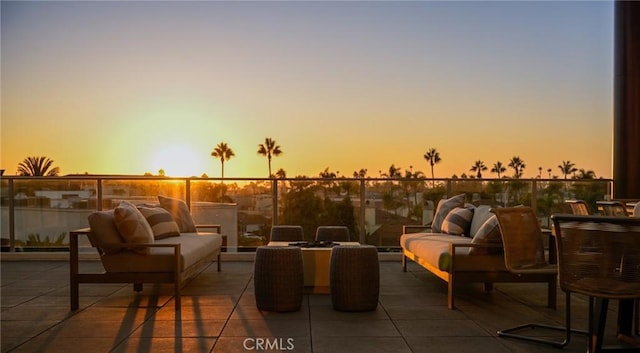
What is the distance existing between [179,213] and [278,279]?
7.90 ft

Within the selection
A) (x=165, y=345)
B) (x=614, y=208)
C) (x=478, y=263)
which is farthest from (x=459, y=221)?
(x=165, y=345)

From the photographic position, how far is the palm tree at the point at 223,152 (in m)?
32.3

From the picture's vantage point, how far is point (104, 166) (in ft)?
34.3

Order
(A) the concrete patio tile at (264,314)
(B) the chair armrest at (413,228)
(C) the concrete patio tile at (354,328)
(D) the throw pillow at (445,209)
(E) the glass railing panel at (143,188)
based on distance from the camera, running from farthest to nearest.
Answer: (E) the glass railing panel at (143,188), (B) the chair armrest at (413,228), (D) the throw pillow at (445,209), (A) the concrete patio tile at (264,314), (C) the concrete patio tile at (354,328)

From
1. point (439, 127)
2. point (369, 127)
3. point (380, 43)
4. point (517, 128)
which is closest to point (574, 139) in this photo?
point (517, 128)

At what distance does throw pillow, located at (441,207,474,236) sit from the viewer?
220 inches

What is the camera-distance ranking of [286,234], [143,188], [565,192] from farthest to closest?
[565,192], [143,188], [286,234]

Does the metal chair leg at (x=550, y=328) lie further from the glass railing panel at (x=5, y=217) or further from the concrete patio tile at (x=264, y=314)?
the glass railing panel at (x=5, y=217)

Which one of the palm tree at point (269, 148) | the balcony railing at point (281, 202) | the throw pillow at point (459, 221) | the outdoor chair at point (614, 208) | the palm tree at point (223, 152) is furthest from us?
the palm tree at point (269, 148)

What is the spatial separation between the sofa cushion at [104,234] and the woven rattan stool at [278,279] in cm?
125

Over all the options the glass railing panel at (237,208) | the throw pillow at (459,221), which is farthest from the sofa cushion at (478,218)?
the glass railing panel at (237,208)

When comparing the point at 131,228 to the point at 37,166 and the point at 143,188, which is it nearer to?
the point at 143,188

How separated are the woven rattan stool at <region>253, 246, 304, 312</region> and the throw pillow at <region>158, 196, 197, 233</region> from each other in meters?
2.19

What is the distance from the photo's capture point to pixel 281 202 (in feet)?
23.3
